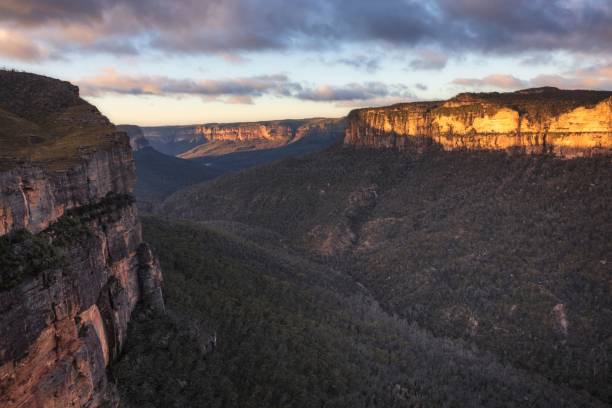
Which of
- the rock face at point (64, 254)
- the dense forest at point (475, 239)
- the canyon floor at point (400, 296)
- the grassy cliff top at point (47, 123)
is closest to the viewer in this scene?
the rock face at point (64, 254)

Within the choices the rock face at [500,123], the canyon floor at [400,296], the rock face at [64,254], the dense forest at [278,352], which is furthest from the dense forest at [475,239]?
the rock face at [64,254]

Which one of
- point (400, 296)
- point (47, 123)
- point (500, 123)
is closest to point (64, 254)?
point (47, 123)

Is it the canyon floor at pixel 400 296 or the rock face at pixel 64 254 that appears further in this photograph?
the canyon floor at pixel 400 296

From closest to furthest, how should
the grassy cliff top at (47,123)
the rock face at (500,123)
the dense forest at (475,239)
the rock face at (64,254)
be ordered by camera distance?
the rock face at (64,254) → the grassy cliff top at (47,123) → the dense forest at (475,239) → the rock face at (500,123)

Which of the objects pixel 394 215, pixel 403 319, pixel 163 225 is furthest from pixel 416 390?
pixel 394 215

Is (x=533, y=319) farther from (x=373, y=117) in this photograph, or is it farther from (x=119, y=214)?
(x=373, y=117)

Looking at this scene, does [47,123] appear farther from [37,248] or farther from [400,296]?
[400,296]

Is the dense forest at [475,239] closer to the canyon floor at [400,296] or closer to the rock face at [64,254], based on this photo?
the canyon floor at [400,296]
